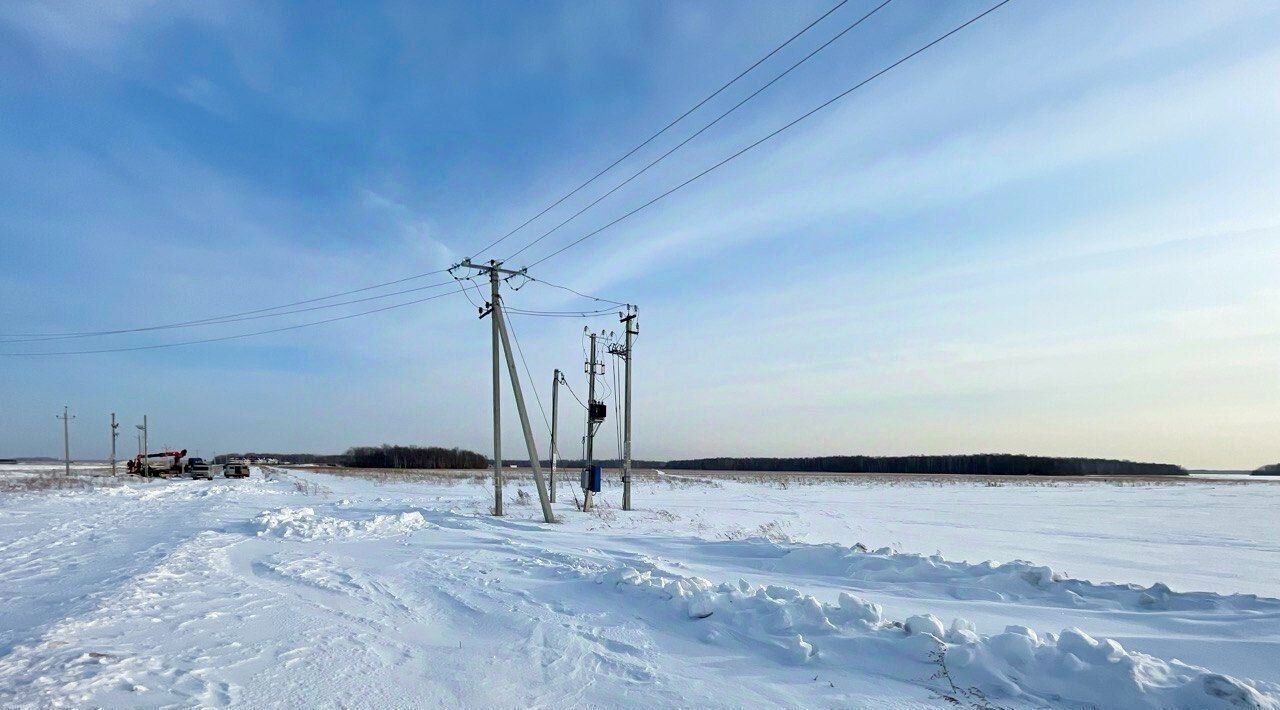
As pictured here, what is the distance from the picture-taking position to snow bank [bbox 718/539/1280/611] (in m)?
7.17

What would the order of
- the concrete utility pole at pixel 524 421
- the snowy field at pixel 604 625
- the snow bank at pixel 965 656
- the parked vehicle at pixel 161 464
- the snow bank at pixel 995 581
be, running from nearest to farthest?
the snow bank at pixel 965 656 → the snowy field at pixel 604 625 → the snow bank at pixel 995 581 → the concrete utility pole at pixel 524 421 → the parked vehicle at pixel 161 464

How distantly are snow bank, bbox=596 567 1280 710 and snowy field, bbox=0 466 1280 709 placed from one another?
17 mm

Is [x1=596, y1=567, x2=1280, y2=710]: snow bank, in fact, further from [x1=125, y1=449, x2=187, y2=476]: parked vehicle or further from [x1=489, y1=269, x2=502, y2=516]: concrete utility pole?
[x1=125, y1=449, x2=187, y2=476]: parked vehicle

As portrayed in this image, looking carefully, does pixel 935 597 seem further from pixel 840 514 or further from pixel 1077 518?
pixel 1077 518

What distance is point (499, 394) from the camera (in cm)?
1825

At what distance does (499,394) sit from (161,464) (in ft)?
169

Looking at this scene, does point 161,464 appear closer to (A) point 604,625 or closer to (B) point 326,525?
(B) point 326,525

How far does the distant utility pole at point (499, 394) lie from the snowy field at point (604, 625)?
3579 mm

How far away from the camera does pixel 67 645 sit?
5.32 m

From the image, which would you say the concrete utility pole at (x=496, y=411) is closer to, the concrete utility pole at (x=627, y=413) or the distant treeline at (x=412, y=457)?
the concrete utility pole at (x=627, y=413)

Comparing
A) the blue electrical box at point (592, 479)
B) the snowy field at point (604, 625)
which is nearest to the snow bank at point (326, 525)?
the snowy field at point (604, 625)

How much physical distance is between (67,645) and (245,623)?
134 centimetres

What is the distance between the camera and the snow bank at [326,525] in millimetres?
13180

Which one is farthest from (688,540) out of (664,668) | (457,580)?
(664,668)
